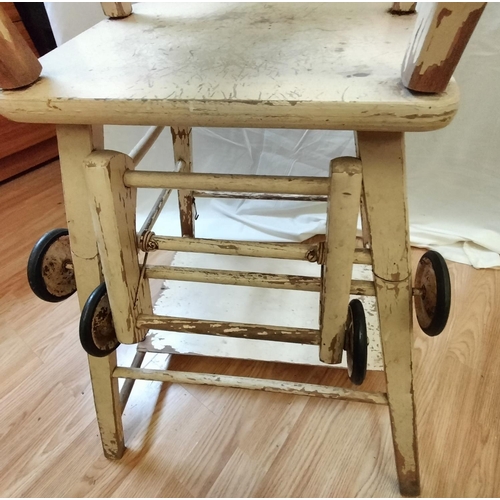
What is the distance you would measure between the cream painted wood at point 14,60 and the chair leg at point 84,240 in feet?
0.20

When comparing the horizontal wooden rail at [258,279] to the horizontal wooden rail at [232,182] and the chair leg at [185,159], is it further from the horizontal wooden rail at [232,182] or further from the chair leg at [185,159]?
the chair leg at [185,159]

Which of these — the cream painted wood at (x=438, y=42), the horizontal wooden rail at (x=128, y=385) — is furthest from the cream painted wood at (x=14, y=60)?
the horizontal wooden rail at (x=128, y=385)

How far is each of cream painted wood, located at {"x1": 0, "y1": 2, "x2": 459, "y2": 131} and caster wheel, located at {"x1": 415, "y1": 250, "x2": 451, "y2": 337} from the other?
155 mm

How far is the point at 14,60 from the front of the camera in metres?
0.41

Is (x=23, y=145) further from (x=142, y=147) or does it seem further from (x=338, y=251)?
(x=338, y=251)

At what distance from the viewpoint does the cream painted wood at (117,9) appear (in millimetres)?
593

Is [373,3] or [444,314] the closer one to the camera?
[444,314]

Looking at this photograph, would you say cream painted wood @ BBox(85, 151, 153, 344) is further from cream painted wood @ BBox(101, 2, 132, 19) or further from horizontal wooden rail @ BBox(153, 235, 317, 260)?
cream painted wood @ BBox(101, 2, 132, 19)

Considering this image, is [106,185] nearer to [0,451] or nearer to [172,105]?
[172,105]

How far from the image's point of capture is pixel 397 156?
0.43 meters

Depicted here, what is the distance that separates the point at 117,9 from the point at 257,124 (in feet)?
1.14

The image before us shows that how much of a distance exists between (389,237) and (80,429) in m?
0.59

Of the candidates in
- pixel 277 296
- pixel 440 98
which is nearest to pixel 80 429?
pixel 277 296

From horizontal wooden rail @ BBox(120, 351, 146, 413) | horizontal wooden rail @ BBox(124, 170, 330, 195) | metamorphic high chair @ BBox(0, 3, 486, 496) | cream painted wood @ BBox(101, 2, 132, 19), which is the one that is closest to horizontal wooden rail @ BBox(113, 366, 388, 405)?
metamorphic high chair @ BBox(0, 3, 486, 496)
